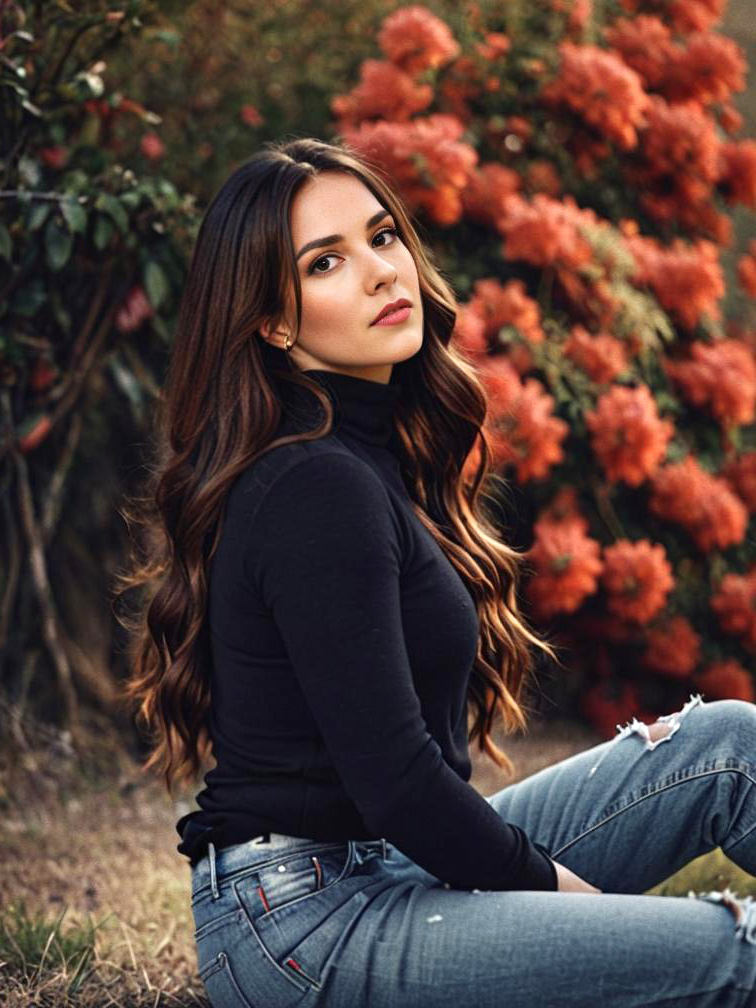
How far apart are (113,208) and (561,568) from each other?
137 centimetres

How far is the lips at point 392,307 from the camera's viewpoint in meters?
1.70

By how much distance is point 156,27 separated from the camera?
3115 mm

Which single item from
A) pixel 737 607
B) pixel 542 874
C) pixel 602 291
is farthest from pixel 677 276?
pixel 542 874

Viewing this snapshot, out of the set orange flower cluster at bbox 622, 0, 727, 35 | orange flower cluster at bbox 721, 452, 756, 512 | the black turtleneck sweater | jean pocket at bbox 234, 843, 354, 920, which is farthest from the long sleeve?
orange flower cluster at bbox 622, 0, 727, 35

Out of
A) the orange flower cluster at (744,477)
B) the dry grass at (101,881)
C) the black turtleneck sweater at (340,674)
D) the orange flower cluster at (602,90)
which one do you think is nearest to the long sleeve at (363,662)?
the black turtleneck sweater at (340,674)

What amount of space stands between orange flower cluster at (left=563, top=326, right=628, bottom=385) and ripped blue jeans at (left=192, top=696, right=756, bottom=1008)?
5.78 feet

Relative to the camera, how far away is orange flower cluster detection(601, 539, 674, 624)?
3.39 meters

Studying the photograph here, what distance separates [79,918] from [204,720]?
788 mm

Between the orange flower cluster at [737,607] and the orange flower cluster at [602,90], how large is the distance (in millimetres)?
1222

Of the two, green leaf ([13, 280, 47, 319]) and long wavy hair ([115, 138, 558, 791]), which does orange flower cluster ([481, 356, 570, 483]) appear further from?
long wavy hair ([115, 138, 558, 791])

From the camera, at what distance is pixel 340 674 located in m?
1.43

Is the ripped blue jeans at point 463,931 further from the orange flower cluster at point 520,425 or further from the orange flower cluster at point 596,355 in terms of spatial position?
the orange flower cluster at point 596,355

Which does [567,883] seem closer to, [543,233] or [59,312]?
[59,312]

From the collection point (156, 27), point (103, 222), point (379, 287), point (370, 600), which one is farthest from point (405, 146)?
point (370, 600)
